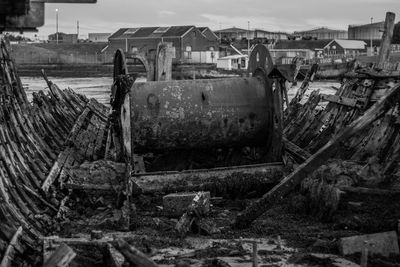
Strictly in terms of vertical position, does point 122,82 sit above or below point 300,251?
above

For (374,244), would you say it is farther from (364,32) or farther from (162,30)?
(364,32)

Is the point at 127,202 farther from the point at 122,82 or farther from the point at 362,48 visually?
the point at 362,48

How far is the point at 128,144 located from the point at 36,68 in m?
74.0

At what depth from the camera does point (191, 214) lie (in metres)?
9.11

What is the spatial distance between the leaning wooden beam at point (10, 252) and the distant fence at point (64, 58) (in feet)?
273

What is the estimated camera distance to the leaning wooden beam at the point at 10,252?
22.1 feet

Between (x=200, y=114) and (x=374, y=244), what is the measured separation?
15.2 ft

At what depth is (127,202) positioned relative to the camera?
31.2 feet

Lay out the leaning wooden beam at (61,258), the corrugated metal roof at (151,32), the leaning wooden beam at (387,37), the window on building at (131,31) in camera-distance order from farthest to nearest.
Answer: the window on building at (131,31) < the corrugated metal roof at (151,32) < the leaning wooden beam at (387,37) < the leaning wooden beam at (61,258)

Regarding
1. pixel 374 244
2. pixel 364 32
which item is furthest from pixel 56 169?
pixel 364 32

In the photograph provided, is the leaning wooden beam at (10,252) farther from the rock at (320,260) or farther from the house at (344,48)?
the house at (344,48)

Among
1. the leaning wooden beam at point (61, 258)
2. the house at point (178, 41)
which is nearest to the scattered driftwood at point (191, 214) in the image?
the leaning wooden beam at point (61, 258)

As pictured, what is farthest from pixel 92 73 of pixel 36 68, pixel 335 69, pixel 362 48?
pixel 335 69

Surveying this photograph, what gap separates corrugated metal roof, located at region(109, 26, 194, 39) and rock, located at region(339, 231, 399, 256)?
251 feet
